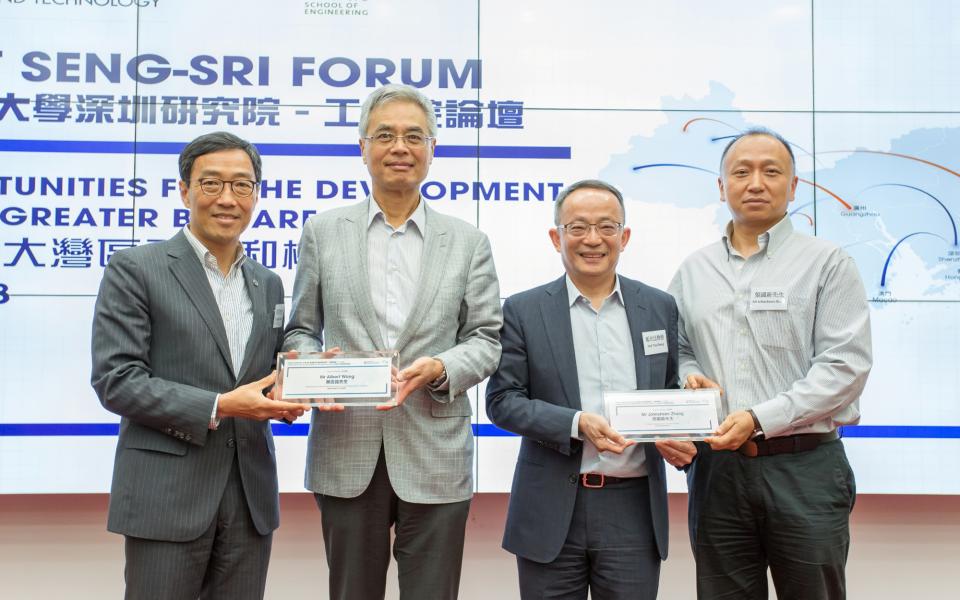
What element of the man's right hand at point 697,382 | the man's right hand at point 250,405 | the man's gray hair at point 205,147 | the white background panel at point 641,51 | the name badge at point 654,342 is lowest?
the man's right hand at point 250,405

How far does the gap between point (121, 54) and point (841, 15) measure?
374 cm

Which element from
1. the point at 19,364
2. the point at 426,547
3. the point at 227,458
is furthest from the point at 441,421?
the point at 19,364

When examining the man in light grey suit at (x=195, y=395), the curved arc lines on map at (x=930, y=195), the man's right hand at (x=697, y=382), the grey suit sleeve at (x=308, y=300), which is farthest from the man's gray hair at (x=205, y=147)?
the curved arc lines on map at (x=930, y=195)

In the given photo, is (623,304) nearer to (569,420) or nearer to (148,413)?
(569,420)

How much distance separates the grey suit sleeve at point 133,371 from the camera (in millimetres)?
1689

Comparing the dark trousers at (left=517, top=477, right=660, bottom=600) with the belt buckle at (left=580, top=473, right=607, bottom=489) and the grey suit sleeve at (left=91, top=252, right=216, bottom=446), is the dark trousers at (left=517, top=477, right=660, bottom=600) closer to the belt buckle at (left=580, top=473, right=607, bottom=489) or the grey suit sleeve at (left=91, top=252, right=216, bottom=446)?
the belt buckle at (left=580, top=473, right=607, bottom=489)

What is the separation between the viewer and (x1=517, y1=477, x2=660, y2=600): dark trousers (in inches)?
73.9

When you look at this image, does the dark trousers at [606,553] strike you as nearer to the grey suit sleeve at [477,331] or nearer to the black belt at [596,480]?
the black belt at [596,480]

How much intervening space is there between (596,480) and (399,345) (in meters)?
0.74

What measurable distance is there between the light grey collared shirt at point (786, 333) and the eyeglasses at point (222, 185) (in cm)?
155

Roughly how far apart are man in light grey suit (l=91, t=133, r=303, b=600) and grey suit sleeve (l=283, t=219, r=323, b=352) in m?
0.07

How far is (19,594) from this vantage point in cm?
339

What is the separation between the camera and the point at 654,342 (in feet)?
6.54

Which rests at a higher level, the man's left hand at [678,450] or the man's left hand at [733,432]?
the man's left hand at [733,432]
